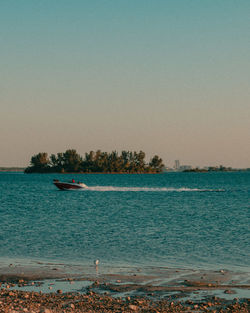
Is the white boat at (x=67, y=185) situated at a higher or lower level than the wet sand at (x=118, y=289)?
higher

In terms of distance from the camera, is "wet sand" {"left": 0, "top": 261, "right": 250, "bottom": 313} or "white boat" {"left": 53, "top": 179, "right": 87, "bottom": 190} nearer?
"wet sand" {"left": 0, "top": 261, "right": 250, "bottom": 313}

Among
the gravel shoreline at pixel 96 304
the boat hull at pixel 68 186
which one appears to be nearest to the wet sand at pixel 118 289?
the gravel shoreline at pixel 96 304

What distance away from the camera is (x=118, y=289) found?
18.8m

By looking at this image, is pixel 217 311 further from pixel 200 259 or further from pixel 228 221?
pixel 228 221

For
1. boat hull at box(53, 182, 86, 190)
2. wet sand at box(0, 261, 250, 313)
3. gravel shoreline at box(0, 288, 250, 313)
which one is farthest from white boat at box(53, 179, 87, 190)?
gravel shoreline at box(0, 288, 250, 313)

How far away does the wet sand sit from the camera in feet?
52.1

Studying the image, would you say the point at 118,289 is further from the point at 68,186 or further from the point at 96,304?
the point at 68,186

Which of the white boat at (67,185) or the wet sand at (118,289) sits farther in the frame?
the white boat at (67,185)

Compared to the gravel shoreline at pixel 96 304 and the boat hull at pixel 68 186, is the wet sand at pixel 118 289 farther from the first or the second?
the boat hull at pixel 68 186

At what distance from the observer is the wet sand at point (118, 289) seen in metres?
15.9

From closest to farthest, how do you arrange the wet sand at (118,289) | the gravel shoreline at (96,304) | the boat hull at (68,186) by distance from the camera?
the gravel shoreline at (96,304), the wet sand at (118,289), the boat hull at (68,186)

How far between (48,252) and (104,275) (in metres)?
7.33

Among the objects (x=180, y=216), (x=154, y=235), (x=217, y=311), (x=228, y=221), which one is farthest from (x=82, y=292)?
(x=180, y=216)

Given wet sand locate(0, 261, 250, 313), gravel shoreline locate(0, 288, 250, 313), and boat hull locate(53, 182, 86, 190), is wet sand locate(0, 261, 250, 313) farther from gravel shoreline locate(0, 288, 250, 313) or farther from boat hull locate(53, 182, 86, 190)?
boat hull locate(53, 182, 86, 190)
